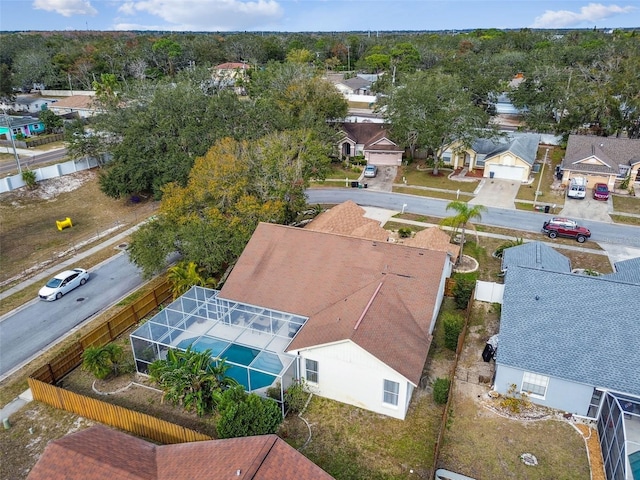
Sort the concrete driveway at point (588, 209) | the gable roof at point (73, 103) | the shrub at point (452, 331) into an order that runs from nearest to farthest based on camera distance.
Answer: the shrub at point (452, 331)
the concrete driveway at point (588, 209)
the gable roof at point (73, 103)

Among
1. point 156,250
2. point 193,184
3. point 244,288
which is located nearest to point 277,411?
Result: point 244,288

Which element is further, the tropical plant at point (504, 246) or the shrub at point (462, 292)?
the tropical plant at point (504, 246)

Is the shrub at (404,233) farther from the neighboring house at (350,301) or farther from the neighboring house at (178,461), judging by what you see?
the neighboring house at (178,461)

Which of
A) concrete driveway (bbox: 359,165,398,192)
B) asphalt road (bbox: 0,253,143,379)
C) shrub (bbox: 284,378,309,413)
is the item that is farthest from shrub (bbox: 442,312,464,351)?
concrete driveway (bbox: 359,165,398,192)

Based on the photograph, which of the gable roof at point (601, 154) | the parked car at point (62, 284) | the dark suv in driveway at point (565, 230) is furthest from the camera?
the gable roof at point (601, 154)

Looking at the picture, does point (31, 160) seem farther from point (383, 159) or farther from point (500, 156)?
point (500, 156)

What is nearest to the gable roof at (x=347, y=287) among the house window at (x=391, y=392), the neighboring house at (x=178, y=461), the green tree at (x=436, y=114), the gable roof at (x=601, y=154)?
the house window at (x=391, y=392)

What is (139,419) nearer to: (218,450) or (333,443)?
(218,450)
